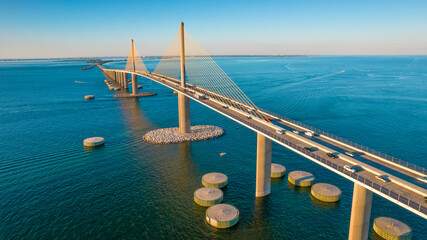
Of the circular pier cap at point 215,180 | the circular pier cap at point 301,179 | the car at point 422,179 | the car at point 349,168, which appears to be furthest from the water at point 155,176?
the car at point 422,179

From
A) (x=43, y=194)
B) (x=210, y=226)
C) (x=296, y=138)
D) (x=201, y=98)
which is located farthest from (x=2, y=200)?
(x=296, y=138)

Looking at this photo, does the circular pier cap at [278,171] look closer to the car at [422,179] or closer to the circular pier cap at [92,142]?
the car at [422,179]

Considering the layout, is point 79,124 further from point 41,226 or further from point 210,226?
point 210,226

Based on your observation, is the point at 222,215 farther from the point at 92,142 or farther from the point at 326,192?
the point at 92,142

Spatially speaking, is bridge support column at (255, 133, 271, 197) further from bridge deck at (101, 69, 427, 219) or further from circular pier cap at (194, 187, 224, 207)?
circular pier cap at (194, 187, 224, 207)

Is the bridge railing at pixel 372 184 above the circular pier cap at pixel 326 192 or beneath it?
above
